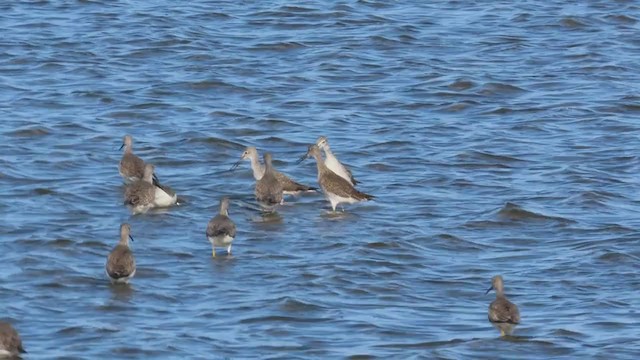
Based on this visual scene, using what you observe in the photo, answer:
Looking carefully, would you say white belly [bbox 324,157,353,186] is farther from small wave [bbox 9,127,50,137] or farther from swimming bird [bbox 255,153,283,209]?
small wave [bbox 9,127,50,137]

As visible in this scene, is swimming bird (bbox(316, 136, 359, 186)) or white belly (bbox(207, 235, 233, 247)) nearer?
white belly (bbox(207, 235, 233, 247))

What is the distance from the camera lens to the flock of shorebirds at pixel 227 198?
1628cm

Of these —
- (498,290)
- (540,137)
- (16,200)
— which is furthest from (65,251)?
(540,137)

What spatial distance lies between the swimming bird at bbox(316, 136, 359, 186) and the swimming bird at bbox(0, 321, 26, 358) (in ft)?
22.7

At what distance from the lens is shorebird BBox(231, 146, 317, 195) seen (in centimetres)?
2019

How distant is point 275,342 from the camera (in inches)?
594

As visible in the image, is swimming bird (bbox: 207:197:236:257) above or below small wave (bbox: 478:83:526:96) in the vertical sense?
above

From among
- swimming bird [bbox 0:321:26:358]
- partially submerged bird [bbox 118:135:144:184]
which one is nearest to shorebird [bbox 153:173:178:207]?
partially submerged bird [bbox 118:135:144:184]

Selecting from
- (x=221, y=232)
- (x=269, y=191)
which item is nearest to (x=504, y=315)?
(x=221, y=232)

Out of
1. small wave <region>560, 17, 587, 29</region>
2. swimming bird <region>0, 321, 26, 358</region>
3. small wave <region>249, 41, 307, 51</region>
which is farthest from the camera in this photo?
small wave <region>560, 17, 587, 29</region>

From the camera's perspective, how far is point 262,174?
2064 centimetres

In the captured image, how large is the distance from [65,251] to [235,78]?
365 inches

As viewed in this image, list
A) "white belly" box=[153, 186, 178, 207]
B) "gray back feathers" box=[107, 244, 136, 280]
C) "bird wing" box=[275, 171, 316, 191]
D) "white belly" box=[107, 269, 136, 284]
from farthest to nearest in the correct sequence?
"bird wing" box=[275, 171, 316, 191], "white belly" box=[153, 186, 178, 207], "white belly" box=[107, 269, 136, 284], "gray back feathers" box=[107, 244, 136, 280]

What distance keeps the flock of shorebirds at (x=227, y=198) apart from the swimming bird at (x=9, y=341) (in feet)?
7.51
